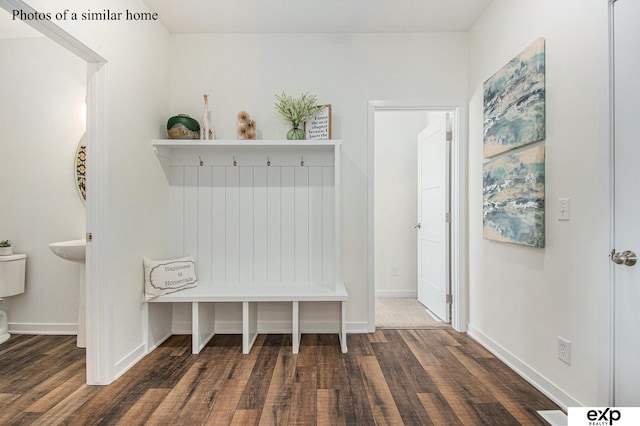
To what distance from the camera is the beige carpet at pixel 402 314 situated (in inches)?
123

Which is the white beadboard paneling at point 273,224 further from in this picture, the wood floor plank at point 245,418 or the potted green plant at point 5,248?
the potted green plant at point 5,248

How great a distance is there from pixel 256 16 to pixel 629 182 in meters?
2.70

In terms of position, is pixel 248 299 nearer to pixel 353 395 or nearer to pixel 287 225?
pixel 287 225

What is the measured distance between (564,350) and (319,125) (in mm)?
2274

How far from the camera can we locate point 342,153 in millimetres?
2926

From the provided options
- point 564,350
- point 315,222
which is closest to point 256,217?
point 315,222

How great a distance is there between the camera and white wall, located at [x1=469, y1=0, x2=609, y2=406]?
158cm

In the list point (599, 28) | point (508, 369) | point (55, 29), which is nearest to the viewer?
point (599, 28)

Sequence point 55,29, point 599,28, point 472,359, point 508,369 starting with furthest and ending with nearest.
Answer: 1. point 472,359
2. point 508,369
3. point 55,29
4. point 599,28

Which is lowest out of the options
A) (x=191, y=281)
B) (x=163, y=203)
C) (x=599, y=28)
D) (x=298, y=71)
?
(x=191, y=281)

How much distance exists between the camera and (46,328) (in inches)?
114

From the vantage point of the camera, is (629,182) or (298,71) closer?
(629,182)

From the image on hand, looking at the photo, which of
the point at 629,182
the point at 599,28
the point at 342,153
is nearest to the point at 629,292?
the point at 629,182

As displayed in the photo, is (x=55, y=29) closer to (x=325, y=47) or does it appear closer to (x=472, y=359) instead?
(x=325, y=47)
